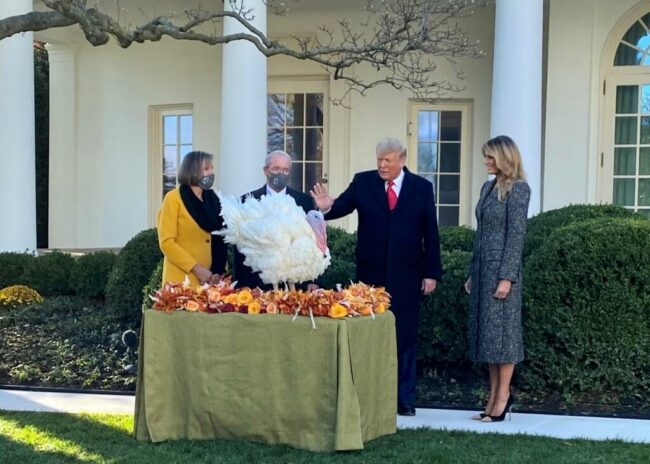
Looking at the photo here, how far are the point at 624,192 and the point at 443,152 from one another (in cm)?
275

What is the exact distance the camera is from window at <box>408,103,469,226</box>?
11352 mm

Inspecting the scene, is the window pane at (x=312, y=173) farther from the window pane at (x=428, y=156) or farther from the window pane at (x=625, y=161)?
the window pane at (x=625, y=161)

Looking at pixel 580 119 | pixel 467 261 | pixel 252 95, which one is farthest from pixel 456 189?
pixel 467 261

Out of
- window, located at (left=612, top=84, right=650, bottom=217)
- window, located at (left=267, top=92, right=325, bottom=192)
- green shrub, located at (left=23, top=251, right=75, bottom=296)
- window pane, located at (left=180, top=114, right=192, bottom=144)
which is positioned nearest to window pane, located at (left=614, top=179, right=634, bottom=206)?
window, located at (left=612, top=84, right=650, bottom=217)

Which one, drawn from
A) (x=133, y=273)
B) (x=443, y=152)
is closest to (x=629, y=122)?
(x=443, y=152)

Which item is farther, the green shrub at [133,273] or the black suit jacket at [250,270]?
the green shrub at [133,273]

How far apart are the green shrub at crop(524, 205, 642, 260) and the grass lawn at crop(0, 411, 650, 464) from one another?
2374 mm

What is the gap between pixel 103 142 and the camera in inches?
511

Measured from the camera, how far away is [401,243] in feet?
16.3

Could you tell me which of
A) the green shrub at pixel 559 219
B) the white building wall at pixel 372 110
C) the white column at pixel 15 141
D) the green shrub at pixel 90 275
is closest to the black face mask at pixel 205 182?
the green shrub at pixel 559 219

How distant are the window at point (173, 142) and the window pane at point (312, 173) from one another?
2292 millimetres

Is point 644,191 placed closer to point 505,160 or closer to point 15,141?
point 505,160

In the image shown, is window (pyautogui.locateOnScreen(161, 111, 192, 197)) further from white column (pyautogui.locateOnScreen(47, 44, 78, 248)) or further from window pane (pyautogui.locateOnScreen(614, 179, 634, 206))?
window pane (pyautogui.locateOnScreen(614, 179, 634, 206))

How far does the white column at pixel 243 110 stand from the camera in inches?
347
